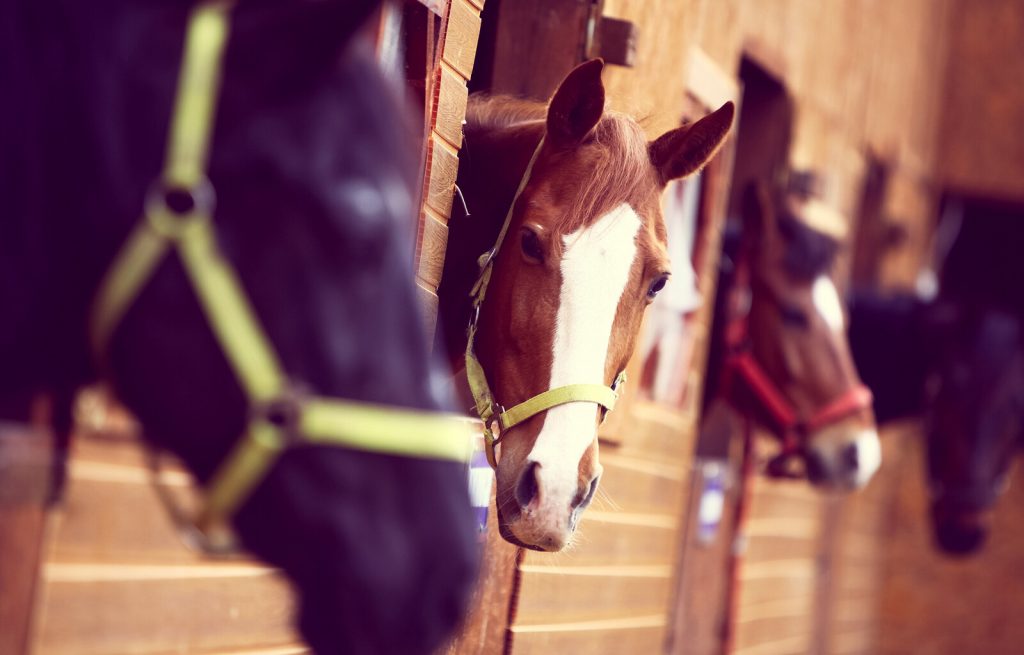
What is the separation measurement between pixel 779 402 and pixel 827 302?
1.38 feet

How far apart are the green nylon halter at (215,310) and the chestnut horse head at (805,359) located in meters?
3.55

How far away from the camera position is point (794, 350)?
15.7ft

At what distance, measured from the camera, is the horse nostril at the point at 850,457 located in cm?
471

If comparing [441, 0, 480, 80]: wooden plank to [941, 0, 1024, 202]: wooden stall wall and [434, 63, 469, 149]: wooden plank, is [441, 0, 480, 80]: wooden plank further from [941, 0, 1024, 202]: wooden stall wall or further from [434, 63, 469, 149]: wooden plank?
[941, 0, 1024, 202]: wooden stall wall

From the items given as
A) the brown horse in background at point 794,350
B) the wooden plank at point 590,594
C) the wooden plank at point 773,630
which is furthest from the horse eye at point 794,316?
the wooden plank at point 773,630

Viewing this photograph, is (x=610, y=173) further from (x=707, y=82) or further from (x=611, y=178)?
(x=707, y=82)

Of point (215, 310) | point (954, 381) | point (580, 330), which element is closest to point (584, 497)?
point (580, 330)

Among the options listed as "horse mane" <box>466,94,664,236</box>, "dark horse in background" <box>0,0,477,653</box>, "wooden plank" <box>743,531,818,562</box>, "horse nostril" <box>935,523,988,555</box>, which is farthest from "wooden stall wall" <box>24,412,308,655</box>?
"horse nostril" <box>935,523,988,555</box>

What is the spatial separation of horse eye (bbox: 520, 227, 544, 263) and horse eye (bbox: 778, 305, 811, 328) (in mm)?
2392

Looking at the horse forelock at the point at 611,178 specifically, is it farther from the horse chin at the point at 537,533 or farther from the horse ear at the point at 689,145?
the horse chin at the point at 537,533

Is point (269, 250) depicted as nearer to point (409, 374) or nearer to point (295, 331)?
point (295, 331)

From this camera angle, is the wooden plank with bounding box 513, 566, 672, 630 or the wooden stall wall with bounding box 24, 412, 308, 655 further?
the wooden plank with bounding box 513, 566, 672, 630

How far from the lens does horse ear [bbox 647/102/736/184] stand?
2.79 metres

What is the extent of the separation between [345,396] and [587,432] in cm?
107
